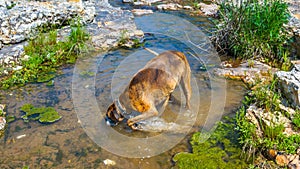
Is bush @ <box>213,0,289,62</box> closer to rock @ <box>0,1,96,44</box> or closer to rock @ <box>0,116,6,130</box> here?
rock @ <box>0,1,96,44</box>

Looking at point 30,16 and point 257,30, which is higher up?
point 30,16

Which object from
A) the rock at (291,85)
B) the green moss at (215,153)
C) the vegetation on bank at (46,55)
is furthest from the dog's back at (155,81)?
the vegetation on bank at (46,55)

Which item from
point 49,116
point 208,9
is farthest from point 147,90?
point 208,9

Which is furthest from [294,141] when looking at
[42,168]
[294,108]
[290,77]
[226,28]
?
[226,28]

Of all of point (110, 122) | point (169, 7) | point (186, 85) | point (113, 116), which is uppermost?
point (169, 7)

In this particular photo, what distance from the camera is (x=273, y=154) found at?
5195mm

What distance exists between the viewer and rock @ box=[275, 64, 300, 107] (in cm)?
585

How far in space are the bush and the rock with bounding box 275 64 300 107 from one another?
2357mm

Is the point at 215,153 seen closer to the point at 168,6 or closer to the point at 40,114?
the point at 40,114

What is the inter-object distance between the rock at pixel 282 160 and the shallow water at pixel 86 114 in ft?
5.18

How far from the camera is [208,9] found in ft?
49.0

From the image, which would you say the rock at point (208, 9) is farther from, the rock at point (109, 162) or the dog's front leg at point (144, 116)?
the rock at point (109, 162)

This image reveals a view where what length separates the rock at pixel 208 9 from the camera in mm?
14314

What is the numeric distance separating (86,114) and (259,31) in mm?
5466
